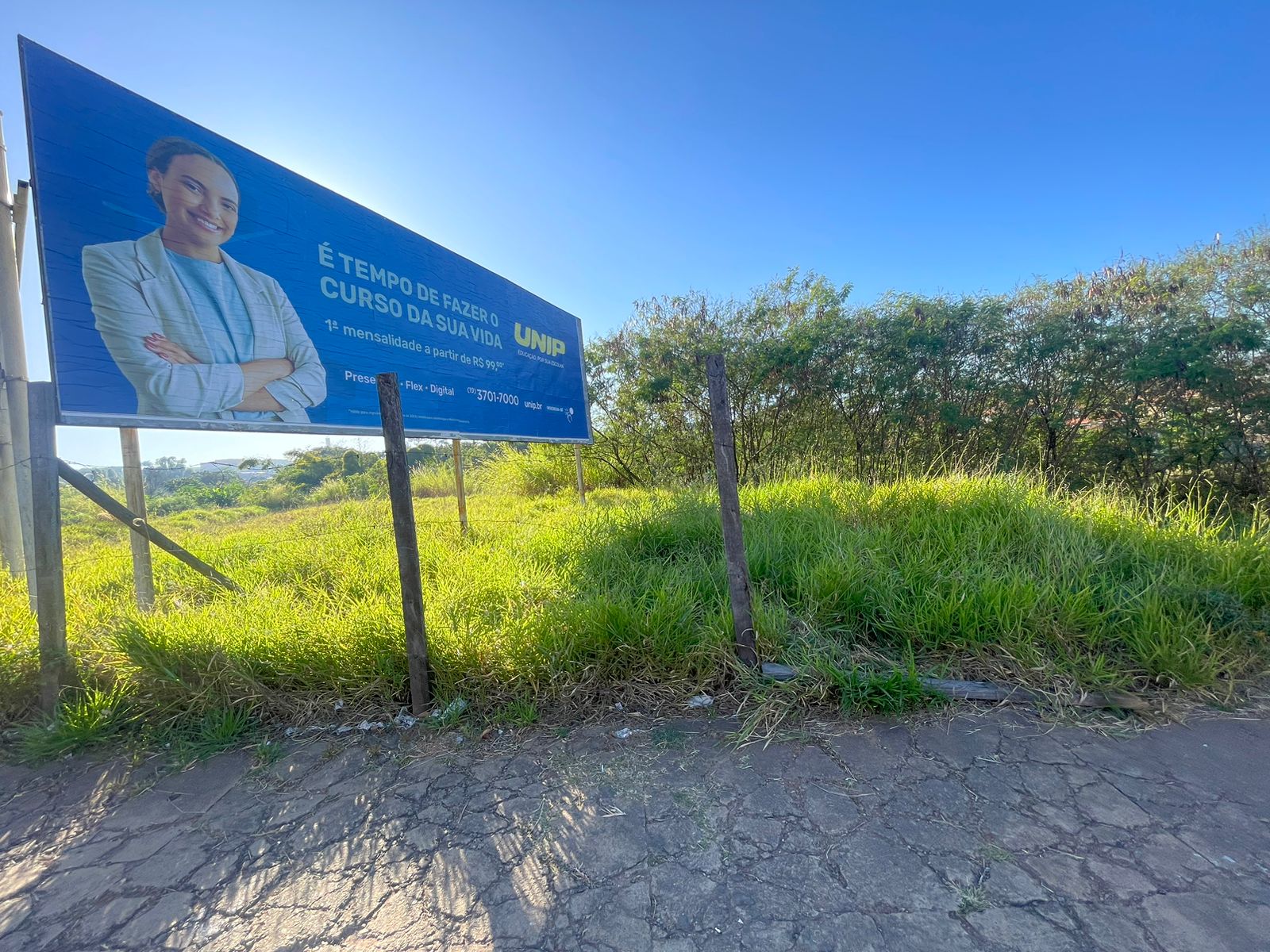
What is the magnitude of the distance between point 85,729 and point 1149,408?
975 centimetres

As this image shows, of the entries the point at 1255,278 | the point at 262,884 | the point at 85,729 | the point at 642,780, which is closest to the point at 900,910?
the point at 642,780

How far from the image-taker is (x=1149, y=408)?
5930 millimetres

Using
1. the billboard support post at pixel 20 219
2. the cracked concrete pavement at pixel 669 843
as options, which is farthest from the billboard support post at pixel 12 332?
the cracked concrete pavement at pixel 669 843

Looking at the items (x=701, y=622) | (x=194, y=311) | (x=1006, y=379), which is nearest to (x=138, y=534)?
(x=194, y=311)

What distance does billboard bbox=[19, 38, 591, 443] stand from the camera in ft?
8.38

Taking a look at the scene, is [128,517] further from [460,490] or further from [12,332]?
[460,490]

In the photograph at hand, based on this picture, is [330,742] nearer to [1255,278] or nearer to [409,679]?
[409,679]

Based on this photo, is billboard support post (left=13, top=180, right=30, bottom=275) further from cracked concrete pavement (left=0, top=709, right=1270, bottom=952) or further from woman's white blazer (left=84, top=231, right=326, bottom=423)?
cracked concrete pavement (left=0, top=709, right=1270, bottom=952)

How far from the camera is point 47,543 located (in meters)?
2.33

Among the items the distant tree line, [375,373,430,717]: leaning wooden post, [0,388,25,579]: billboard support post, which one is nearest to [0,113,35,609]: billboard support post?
[0,388,25,579]: billboard support post

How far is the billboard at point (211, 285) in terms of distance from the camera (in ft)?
8.38

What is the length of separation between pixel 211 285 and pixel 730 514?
11.7ft

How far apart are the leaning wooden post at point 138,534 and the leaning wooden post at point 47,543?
0.59m

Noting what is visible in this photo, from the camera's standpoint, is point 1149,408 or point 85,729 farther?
point 1149,408
